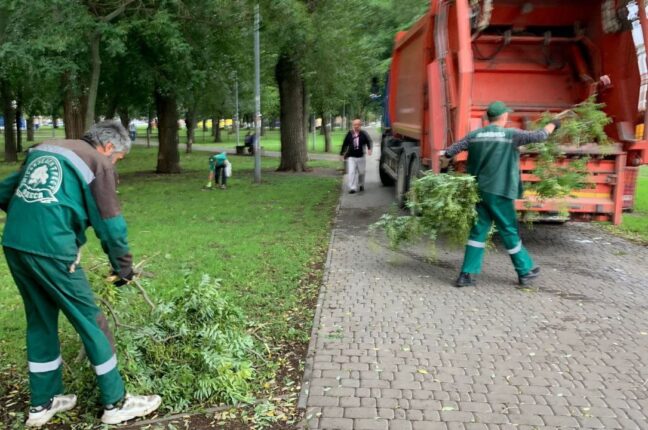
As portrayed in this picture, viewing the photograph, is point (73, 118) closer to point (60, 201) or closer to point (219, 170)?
point (219, 170)

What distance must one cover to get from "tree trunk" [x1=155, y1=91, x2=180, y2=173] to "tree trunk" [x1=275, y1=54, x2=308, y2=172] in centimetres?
323

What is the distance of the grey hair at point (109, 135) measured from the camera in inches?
132

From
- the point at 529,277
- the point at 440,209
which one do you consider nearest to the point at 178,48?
the point at 440,209

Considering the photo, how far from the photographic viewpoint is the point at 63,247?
3.07m

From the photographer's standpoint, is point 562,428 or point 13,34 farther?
point 13,34

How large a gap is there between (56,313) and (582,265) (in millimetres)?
5934

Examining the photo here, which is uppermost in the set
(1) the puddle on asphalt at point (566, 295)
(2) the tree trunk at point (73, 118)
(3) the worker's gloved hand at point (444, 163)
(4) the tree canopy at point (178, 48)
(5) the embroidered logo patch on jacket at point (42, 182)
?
(4) the tree canopy at point (178, 48)

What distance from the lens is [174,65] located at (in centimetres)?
1485

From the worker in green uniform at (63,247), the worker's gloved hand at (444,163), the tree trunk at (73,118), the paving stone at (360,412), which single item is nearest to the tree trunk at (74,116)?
the tree trunk at (73,118)

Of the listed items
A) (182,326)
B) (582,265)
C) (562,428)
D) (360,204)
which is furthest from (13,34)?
(562,428)

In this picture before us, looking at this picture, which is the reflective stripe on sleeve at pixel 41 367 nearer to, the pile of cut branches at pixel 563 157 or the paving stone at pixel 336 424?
the paving stone at pixel 336 424

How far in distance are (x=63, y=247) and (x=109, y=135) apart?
706 millimetres

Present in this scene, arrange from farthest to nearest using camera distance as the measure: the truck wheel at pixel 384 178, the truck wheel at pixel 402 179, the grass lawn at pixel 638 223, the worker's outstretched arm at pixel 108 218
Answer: the truck wheel at pixel 384 178, the truck wheel at pixel 402 179, the grass lawn at pixel 638 223, the worker's outstretched arm at pixel 108 218

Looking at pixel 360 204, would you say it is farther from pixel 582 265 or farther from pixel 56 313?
pixel 56 313
